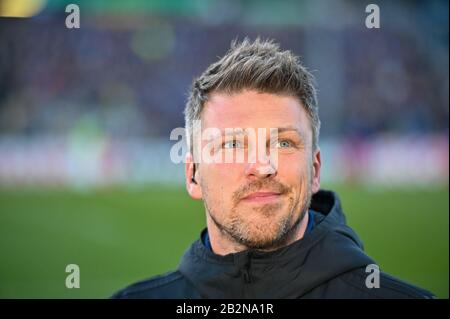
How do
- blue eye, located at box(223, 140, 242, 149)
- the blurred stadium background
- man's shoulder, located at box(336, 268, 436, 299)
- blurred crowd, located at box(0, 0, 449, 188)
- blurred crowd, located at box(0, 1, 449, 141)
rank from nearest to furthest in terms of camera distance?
man's shoulder, located at box(336, 268, 436, 299) < blue eye, located at box(223, 140, 242, 149) < the blurred stadium background < blurred crowd, located at box(0, 0, 449, 188) < blurred crowd, located at box(0, 1, 449, 141)

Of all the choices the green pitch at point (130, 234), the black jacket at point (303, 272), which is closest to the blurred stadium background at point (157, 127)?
the green pitch at point (130, 234)

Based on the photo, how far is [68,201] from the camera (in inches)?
545

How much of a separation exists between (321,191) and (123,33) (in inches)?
770

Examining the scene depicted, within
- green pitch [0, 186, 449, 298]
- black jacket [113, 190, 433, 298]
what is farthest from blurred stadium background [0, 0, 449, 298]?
black jacket [113, 190, 433, 298]

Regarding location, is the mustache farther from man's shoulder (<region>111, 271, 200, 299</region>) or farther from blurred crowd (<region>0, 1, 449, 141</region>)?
blurred crowd (<region>0, 1, 449, 141</region>)

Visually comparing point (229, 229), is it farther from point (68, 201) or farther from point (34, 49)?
point (34, 49)

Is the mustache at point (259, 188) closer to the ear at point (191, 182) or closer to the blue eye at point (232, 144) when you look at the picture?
the blue eye at point (232, 144)

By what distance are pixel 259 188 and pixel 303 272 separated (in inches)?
14.2

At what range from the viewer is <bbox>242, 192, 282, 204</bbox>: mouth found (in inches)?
87.9

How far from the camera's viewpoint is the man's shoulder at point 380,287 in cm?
218

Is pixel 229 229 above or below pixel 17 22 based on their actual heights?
below

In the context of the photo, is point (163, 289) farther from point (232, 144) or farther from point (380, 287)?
point (380, 287)

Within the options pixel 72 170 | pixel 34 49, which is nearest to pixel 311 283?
pixel 72 170

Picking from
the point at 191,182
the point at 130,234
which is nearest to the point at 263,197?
the point at 191,182
